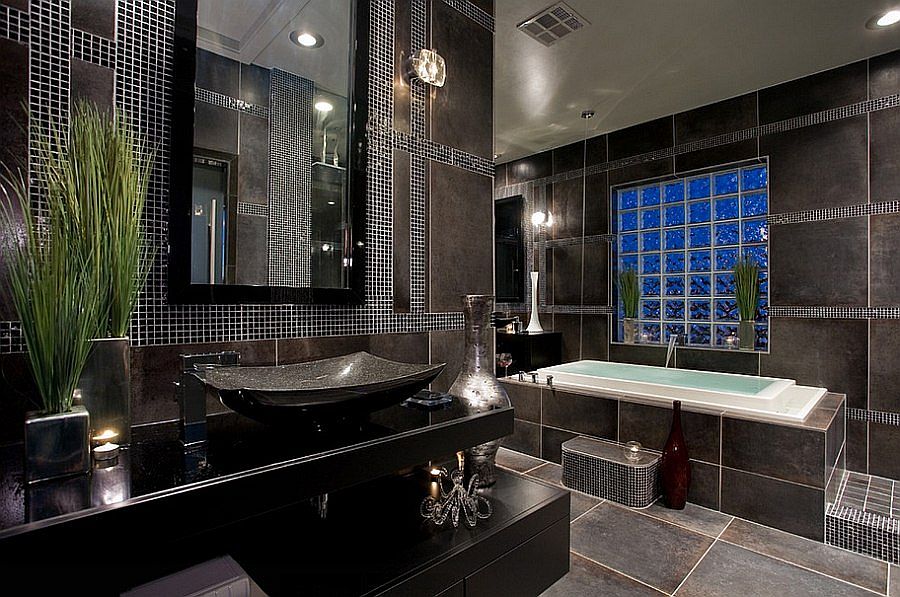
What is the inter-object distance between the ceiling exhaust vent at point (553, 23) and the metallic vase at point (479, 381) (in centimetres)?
196

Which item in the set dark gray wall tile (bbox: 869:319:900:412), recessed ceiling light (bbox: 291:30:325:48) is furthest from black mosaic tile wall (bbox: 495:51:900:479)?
recessed ceiling light (bbox: 291:30:325:48)

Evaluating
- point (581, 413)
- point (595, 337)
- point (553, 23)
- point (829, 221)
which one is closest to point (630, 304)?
point (595, 337)

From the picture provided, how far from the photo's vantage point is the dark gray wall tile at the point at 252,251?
1437 millimetres

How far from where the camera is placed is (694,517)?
2643 mm

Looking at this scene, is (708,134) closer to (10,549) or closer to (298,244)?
(298,244)

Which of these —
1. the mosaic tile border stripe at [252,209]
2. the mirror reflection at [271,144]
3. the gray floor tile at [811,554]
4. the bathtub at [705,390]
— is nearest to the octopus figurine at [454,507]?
the mirror reflection at [271,144]

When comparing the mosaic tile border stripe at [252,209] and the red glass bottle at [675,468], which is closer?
the mosaic tile border stripe at [252,209]

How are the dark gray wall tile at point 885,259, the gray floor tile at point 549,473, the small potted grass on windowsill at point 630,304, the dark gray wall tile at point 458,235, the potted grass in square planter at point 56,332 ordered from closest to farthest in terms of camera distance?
the potted grass in square planter at point 56,332
the dark gray wall tile at point 458,235
the gray floor tile at point 549,473
the dark gray wall tile at point 885,259
the small potted grass on windowsill at point 630,304

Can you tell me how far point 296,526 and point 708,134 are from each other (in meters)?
4.45

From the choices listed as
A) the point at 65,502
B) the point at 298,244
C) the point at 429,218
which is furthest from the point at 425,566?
the point at 429,218

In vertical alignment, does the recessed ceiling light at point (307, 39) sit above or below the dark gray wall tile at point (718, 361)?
above

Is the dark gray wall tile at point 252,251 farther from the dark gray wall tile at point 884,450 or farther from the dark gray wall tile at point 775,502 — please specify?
the dark gray wall tile at point 884,450

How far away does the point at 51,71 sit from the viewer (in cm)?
112

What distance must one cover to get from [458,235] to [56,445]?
160cm
